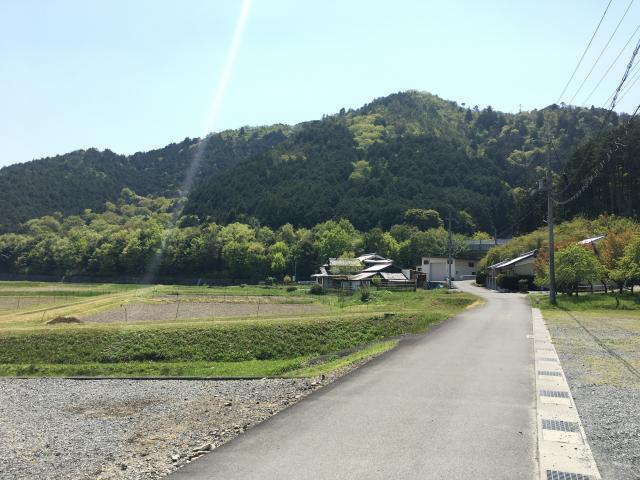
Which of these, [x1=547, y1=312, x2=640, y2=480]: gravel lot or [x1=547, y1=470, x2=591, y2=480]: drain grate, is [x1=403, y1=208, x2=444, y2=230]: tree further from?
[x1=547, y1=470, x2=591, y2=480]: drain grate

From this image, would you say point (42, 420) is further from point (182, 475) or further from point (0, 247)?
point (0, 247)

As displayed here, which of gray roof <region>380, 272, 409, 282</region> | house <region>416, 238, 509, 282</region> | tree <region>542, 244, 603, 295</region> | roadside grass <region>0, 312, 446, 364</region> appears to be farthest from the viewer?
house <region>416, 238, 509, 282</region>

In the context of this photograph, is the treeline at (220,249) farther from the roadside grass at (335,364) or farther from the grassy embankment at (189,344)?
the roadside grass at (335,364)

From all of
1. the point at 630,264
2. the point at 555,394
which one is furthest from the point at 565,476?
the point at 630,264

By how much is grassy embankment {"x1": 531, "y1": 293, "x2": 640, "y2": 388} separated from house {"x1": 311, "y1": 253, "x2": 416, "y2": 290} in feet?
87.0

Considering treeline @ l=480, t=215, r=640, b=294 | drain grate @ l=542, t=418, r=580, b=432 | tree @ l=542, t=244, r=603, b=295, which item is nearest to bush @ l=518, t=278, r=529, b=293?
treeline @ l=480, t=215, r=640, b=294

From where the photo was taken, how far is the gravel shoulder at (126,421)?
8555 millimetres

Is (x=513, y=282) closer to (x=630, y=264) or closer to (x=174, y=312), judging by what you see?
(x=630, y=264)

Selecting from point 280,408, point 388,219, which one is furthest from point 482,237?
point 280,408

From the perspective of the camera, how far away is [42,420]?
13.0m

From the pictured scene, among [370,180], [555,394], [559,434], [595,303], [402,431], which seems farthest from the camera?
[370,180]

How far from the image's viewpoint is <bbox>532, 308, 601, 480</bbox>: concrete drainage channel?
686 cm

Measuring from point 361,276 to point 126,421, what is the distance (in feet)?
189

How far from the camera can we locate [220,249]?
110000mm
